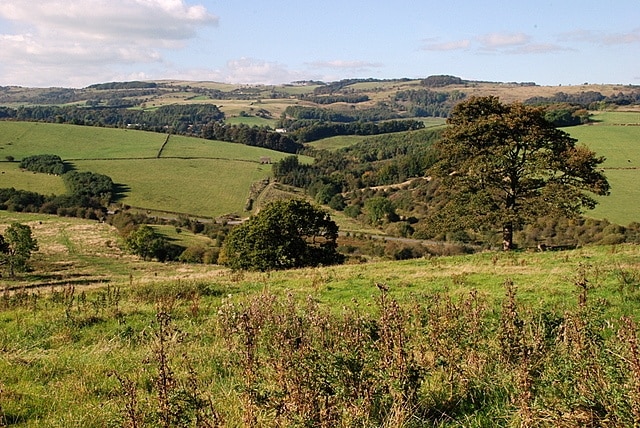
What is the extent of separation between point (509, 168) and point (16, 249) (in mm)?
56365

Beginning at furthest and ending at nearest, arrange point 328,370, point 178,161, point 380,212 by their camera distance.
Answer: point 178,161 < point 380,212 < point 328,370

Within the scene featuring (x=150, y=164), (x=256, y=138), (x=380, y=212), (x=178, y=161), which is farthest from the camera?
(x=256, y=138)

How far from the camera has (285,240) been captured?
137ft

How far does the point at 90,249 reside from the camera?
74.6 metres

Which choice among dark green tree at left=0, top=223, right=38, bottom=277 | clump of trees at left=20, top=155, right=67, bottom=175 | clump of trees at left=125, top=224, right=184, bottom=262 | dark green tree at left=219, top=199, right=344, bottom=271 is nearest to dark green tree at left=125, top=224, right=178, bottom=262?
clump of trees at left=125, top=224, right=184, bottom=262

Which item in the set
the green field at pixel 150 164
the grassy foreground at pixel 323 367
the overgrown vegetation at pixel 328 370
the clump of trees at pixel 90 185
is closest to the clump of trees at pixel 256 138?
the green field at pixel 150 164

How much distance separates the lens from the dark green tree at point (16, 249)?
184 feet

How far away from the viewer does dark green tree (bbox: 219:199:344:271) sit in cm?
4069

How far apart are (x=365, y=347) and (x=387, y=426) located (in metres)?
1.34

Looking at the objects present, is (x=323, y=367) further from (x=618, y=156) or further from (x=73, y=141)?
(x=73, y=141)

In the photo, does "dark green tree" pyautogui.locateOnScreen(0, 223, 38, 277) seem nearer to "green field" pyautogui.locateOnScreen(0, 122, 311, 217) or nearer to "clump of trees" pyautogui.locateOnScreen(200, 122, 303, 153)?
"green field" pyautogui.locateOnScreen(0, 122, 311, 217)

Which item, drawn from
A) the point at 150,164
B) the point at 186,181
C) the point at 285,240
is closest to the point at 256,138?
the point at 150,164

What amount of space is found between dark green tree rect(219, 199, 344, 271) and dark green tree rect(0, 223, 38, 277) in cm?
2865

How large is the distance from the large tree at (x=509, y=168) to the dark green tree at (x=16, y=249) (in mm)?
50289
